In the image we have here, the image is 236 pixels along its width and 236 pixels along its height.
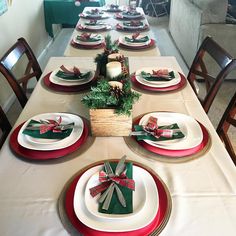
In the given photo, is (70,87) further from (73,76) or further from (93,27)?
(93,27)

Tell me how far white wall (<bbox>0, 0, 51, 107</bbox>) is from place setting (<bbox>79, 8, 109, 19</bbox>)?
2.31 ft

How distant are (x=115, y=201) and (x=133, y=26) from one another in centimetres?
174

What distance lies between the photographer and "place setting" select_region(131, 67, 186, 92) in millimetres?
1260

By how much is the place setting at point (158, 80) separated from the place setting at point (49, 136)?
37cm

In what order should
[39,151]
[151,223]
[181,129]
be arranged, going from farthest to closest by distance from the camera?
[181,129], [39,151], [151,223]

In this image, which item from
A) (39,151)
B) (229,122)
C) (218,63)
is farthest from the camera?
(218,63)

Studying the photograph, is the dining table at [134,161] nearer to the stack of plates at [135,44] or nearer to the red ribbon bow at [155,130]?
the red ribbon bow at [155,130]

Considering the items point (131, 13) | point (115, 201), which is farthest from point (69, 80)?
point (131, 13)

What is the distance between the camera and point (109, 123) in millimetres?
939

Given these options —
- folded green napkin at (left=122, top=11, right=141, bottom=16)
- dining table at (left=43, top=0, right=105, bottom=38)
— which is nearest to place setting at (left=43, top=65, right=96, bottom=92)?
folded green napkin at (left=122, top=11, right=141, bottom=16)

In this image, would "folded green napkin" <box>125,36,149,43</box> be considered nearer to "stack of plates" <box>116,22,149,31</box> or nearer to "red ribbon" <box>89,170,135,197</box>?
"stack of plates" <box>116,22,149,31</box>

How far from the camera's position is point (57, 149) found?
89 centimetres

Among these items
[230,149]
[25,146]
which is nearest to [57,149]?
[25,146]

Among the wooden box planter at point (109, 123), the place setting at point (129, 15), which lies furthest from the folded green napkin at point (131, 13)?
the wooden box planter at point (109, 123)
